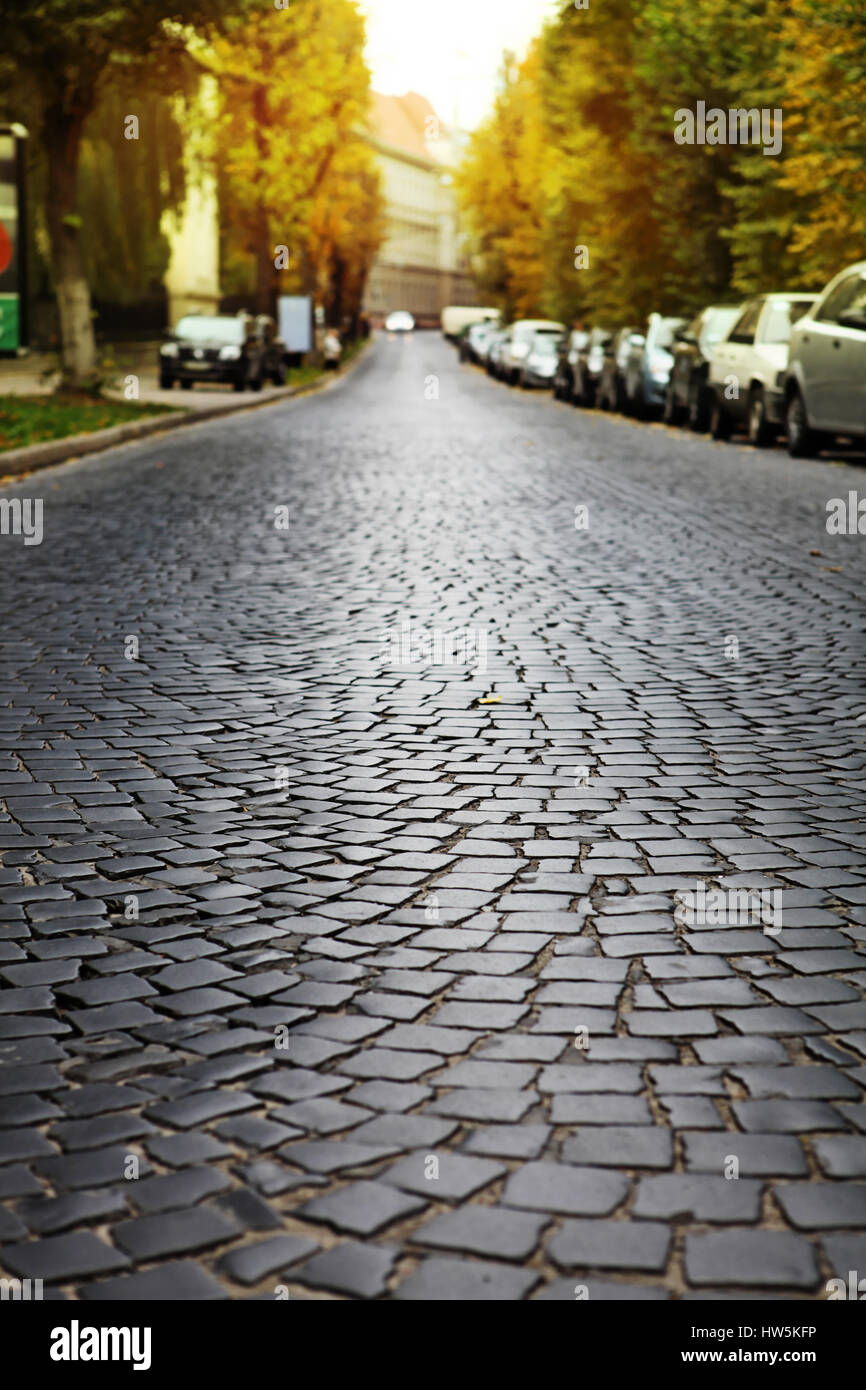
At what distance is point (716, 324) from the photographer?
25.2 m

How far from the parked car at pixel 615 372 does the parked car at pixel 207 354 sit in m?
7.82

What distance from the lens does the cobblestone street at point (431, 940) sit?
280cm

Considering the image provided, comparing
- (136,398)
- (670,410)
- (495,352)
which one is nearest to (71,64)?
(136,398)

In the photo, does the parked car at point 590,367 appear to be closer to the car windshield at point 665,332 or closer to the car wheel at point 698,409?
the car windshield at point 665,332

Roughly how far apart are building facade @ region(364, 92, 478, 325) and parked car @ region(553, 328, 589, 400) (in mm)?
109669

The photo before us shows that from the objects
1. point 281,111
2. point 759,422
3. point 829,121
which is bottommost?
point 759,422

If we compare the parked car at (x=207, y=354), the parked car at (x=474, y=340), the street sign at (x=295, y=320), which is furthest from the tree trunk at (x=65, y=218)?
the parked car at (x=474, y=340)

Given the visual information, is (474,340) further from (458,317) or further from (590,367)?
(458,317)

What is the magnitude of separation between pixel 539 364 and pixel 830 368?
85.3 feet

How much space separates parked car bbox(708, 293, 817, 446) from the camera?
20734 mm

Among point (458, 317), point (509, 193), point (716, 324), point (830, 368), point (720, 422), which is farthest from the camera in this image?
point (458, 317)

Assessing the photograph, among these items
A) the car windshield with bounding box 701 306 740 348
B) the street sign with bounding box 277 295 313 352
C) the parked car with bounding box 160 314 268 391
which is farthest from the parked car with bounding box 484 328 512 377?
the car windshield with bounding box 701 306 740 348

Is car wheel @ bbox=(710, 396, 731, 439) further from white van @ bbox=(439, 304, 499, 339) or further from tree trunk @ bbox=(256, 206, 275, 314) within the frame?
white van @ bbox=(439, 304, 499, 339)
